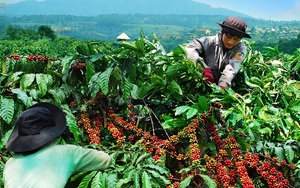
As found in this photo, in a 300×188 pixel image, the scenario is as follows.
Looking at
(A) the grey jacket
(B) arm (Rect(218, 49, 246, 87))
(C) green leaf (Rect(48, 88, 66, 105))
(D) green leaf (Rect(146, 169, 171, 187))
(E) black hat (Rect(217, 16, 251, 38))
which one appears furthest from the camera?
(A) the grey jacket

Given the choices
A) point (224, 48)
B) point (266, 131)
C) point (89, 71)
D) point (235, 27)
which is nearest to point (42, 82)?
point (89, 71)

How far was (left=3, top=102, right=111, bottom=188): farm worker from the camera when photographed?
4.86ft

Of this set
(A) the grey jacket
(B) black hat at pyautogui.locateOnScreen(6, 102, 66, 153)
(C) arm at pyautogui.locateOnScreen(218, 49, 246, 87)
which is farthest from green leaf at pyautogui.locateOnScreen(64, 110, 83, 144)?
(A) the grey jacket

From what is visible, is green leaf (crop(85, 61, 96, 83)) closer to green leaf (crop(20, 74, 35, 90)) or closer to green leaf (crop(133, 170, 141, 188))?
green leaf (crop(20, 74, 35, 90))

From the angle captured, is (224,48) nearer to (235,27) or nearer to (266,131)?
(235,27)

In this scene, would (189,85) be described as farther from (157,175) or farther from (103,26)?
(103,26)

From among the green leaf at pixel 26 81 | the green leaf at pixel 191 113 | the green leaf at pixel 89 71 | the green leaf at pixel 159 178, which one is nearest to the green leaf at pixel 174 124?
the green leaf at pixel 191 113

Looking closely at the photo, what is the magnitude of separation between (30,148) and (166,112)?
873mm

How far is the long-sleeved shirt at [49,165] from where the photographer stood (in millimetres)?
1474

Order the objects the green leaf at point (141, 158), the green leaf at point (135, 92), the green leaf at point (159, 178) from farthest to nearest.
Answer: the green leaf at point (135, 92), the green leaf at point (141, 158), the green leaf at point (159, 178)

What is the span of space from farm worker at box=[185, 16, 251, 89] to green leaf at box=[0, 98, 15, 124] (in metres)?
1.23

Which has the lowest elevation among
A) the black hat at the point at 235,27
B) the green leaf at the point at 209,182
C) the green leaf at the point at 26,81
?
the green leaf at the point at 209,182

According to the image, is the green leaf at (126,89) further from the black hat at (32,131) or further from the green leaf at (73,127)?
the black hat at (32,131)

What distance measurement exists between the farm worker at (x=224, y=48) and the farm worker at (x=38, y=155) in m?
1.29
